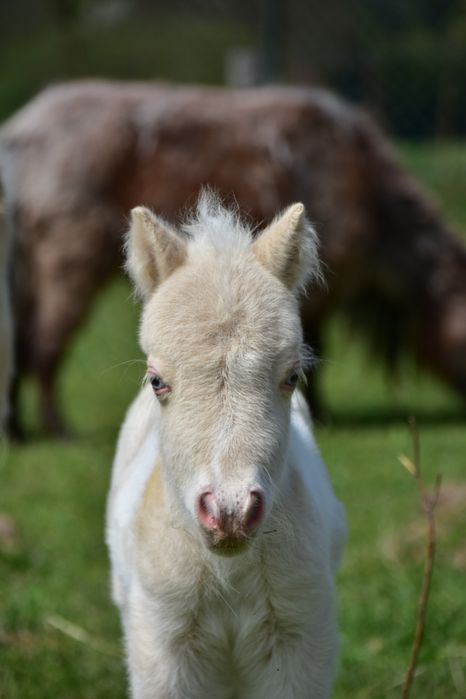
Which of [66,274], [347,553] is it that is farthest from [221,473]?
[66,274]

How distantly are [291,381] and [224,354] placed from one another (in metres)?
0.20

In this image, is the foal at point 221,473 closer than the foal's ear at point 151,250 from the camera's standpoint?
Yes

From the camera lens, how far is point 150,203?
347 inches

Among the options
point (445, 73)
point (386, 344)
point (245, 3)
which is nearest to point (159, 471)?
point (386, 344)

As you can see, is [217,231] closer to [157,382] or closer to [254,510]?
[157,382]

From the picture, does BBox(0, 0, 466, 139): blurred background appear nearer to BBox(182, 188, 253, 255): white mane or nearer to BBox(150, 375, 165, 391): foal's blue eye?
BBox(182, 188, 253, 255): white mane

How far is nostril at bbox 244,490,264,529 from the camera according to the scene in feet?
8.41

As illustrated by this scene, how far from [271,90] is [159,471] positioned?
6798 millimetres

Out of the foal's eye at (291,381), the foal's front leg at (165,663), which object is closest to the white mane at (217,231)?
the foal's eye at (291,381)

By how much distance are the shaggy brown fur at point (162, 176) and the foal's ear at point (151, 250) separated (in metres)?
5.32

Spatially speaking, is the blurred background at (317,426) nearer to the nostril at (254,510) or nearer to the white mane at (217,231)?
the white mane at (217,231)

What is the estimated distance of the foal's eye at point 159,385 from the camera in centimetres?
283

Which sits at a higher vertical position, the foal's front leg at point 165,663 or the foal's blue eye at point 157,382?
the foal's blue eye at point 157,382

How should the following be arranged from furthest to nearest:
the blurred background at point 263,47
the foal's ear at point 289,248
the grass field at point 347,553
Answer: the blurred background at point 263,47 → the grass field at point 347,553 → the foal's ear at point 289,248
